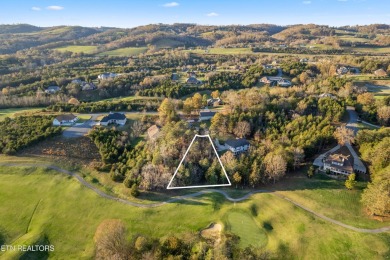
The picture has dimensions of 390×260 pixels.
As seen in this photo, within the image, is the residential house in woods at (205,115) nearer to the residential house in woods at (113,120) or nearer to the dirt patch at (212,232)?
the residential house in woods at (113,120)

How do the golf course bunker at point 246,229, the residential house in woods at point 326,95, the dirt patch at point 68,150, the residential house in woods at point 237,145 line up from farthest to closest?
the residential house in woods at point 326,95 → the dirt patch at point 68,150 → the residential house in woods at point 237,145 → the golf course bunker at point 246,229

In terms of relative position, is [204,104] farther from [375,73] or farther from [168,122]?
[375,73]

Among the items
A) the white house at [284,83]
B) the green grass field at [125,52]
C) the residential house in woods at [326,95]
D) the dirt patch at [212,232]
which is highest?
the green grass field at [125,52]

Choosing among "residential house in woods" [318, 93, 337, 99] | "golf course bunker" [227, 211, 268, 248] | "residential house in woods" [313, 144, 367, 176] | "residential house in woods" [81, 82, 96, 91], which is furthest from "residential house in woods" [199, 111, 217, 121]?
"residential house in woods" [81, 82, 96, 91]

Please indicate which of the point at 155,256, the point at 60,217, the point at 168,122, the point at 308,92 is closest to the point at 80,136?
the point at 168,122

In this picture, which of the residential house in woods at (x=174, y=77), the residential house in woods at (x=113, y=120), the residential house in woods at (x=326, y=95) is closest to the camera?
the residential house in woods at (x=113, y=120)

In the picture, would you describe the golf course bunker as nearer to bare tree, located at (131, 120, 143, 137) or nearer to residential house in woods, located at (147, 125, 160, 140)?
residential house in woods, located at (147, 125, 160, 140)

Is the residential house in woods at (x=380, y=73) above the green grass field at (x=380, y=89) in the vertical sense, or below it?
above

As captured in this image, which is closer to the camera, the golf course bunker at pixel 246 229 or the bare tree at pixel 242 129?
the golf course bunker at pixel 246 229

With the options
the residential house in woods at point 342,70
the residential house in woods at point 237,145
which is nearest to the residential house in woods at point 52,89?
the residential house in woods at point 237,145
